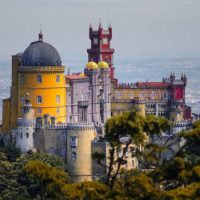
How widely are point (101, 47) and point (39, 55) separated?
22424 millimetres

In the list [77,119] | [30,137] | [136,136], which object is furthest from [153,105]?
[136,136]

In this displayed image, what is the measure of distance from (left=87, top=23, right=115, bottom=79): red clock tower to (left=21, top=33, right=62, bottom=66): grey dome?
1992cm

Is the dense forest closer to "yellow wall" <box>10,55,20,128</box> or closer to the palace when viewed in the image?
the palace

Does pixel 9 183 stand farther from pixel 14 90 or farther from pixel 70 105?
pixel 70 105

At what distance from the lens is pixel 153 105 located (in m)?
106

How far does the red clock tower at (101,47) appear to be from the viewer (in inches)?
4488

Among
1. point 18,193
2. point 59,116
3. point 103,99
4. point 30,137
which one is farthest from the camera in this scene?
point 103,99

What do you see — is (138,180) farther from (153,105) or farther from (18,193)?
(153,105)

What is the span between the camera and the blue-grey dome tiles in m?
92.9

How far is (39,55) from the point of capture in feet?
305

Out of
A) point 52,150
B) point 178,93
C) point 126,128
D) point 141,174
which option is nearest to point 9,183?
point 52,150

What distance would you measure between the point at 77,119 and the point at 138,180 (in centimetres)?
4962

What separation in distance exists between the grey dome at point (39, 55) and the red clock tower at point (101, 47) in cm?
1992

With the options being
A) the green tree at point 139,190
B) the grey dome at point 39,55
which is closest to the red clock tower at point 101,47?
the grey dome at point 39,55
